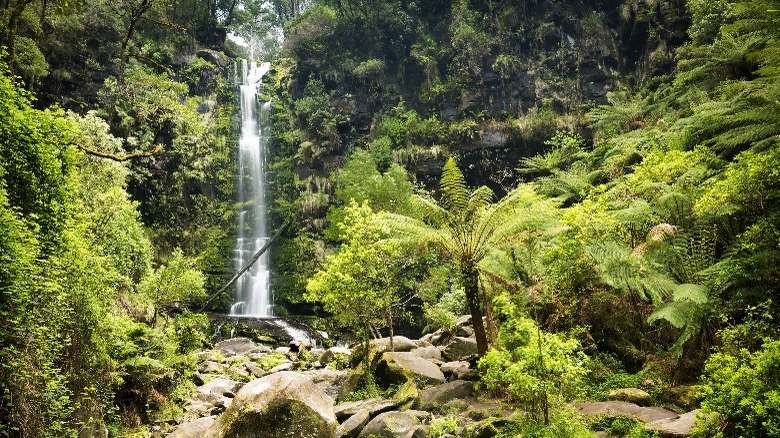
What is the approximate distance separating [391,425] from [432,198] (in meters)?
5.40

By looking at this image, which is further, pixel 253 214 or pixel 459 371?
pixel 253 214

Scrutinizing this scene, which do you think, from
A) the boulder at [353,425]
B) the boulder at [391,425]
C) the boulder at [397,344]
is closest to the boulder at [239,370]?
the boulder at [397,344]

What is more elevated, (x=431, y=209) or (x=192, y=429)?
(x=431, y=209)

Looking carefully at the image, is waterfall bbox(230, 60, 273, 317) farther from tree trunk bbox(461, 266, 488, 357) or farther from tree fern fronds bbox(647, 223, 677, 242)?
tree fern fronds bbox(647, 223, 677, 242)

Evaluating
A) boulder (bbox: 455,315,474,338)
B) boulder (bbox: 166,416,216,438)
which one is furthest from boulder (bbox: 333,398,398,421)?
boulder (bbox: 455,315,474,338)

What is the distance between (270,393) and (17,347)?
133 inches

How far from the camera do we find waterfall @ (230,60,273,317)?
82.1 feet

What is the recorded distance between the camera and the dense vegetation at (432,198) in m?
6.37

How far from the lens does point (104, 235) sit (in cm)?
1340

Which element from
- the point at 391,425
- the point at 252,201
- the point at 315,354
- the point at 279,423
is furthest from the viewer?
the point at 252,201

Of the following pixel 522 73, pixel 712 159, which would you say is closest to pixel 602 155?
pixel 712 159

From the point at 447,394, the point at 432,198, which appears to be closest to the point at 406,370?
the point at 447,394

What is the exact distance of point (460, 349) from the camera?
39.3 ft

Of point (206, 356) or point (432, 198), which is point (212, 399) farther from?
point (432, 198)
